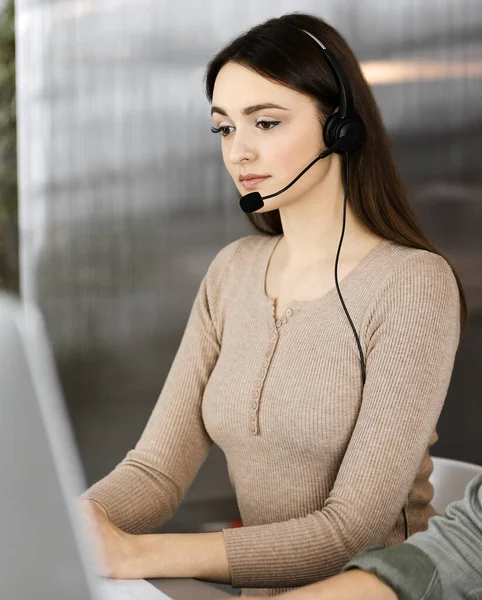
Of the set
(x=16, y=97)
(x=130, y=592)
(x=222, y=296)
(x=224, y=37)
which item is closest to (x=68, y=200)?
(x=16, y=97)

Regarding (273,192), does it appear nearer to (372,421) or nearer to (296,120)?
(296,120)

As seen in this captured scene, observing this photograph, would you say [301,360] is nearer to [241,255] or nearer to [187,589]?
[241,255]

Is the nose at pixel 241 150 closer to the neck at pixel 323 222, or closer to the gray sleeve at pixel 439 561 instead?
the neck at pixel 323 222

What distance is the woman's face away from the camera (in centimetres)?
137

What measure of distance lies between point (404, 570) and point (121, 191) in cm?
219

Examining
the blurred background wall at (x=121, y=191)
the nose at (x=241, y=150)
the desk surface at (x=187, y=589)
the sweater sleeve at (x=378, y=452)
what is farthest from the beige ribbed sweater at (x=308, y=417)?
the blurred background wall at (x=121, y=191)

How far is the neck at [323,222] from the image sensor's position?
143 centimetres

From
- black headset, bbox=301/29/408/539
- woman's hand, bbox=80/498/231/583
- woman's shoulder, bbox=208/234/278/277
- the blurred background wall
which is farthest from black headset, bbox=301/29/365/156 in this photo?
the blurred background wall

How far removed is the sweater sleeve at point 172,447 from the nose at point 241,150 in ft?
0.85

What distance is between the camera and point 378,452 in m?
1.14

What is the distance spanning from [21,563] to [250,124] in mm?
1101

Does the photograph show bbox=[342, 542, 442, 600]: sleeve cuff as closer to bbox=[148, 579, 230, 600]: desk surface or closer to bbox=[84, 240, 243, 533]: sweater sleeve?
bbox=[148, 579, 230, 600]: desk surface

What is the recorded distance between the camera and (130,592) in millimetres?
844

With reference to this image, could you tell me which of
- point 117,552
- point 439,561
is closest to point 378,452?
point 439,561
